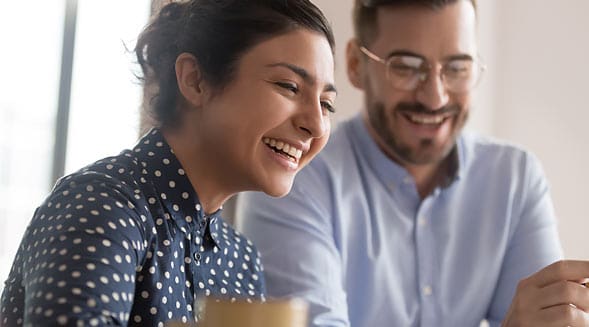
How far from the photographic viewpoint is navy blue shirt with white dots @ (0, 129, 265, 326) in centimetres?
99

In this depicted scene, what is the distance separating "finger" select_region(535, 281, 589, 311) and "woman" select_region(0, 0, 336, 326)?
1.40ft

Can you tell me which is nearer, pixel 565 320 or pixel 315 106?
pixel 315 106

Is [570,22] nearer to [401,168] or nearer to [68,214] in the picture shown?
[401,168]

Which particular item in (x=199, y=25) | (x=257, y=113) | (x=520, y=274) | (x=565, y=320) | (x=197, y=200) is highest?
(x=199, y=25)

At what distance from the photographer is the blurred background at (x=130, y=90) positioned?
294cm

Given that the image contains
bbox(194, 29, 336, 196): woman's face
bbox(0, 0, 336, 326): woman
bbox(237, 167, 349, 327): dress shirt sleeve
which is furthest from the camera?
bbox(237, 167, 349, 327): dress shirt sleeve

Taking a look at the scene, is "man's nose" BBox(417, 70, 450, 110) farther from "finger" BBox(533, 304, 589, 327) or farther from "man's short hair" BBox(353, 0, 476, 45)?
"finger" BBox(533, 304, 589, 327)

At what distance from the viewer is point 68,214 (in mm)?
1076

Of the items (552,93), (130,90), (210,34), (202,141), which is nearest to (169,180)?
(202,141)

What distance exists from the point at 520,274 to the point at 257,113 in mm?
1013

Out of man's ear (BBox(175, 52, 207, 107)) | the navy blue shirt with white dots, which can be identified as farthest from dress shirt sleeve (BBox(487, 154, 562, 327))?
man's ear (BBox(175, 52, 207, 107))

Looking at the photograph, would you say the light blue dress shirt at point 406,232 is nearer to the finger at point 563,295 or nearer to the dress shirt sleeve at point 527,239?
the dress shirt sleeve at point 527,239

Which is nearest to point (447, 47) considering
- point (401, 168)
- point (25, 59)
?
point (401, 168)

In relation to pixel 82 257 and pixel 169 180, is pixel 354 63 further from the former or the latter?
pixel 82 257
